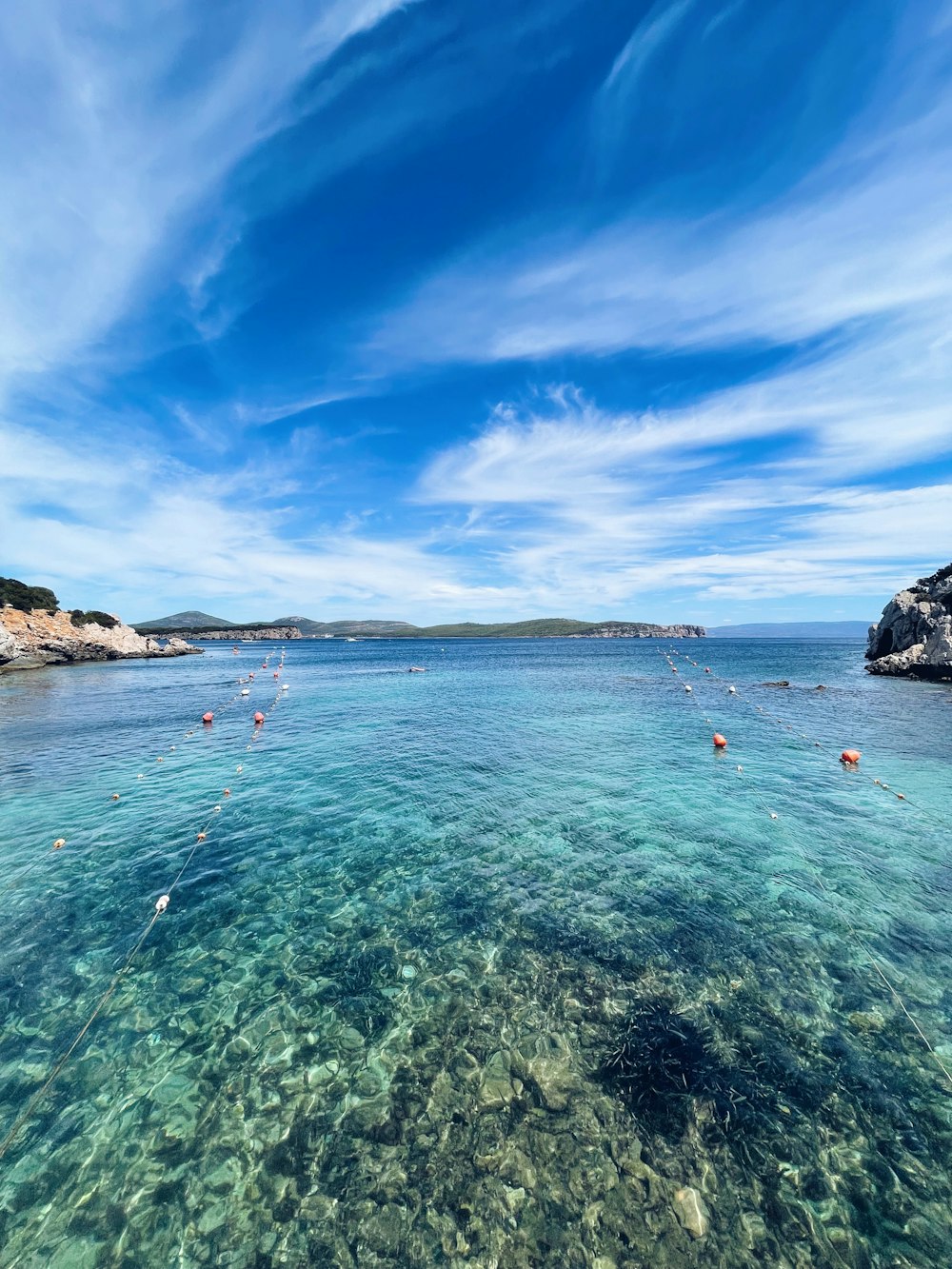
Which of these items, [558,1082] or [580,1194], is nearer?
[580,1194]

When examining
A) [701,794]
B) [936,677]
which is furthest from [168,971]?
[936,677]

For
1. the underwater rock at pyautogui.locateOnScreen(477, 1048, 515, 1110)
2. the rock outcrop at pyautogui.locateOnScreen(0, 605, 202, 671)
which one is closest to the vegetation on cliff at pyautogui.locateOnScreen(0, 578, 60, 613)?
the rock outcrop at pyautogui.locateOnScreen(0, 605, 202, 671)

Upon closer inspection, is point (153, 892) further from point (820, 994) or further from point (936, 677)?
point (936, 677)

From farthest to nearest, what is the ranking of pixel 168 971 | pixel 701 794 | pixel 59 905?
1. pixel 701 794
2. pixel 59 905
3. pixel 168 971

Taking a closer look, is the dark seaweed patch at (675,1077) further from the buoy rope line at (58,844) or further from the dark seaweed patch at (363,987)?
the buoy rope line at (58,844)

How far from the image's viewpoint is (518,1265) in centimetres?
673

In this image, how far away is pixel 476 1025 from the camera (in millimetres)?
10414

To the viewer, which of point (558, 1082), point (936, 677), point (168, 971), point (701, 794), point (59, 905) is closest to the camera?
point (558, 1082)

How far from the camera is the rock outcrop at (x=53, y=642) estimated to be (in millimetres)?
80463

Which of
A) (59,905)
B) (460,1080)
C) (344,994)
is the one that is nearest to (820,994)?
(460,1080)

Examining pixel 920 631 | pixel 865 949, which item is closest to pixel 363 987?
pixel 865 949

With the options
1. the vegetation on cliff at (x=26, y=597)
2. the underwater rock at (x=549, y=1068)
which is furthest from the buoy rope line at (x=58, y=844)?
the vegetation on cliff at (x=26, y=597)

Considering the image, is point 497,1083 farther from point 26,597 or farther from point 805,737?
point 26,597

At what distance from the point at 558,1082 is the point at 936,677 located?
81.9 m
